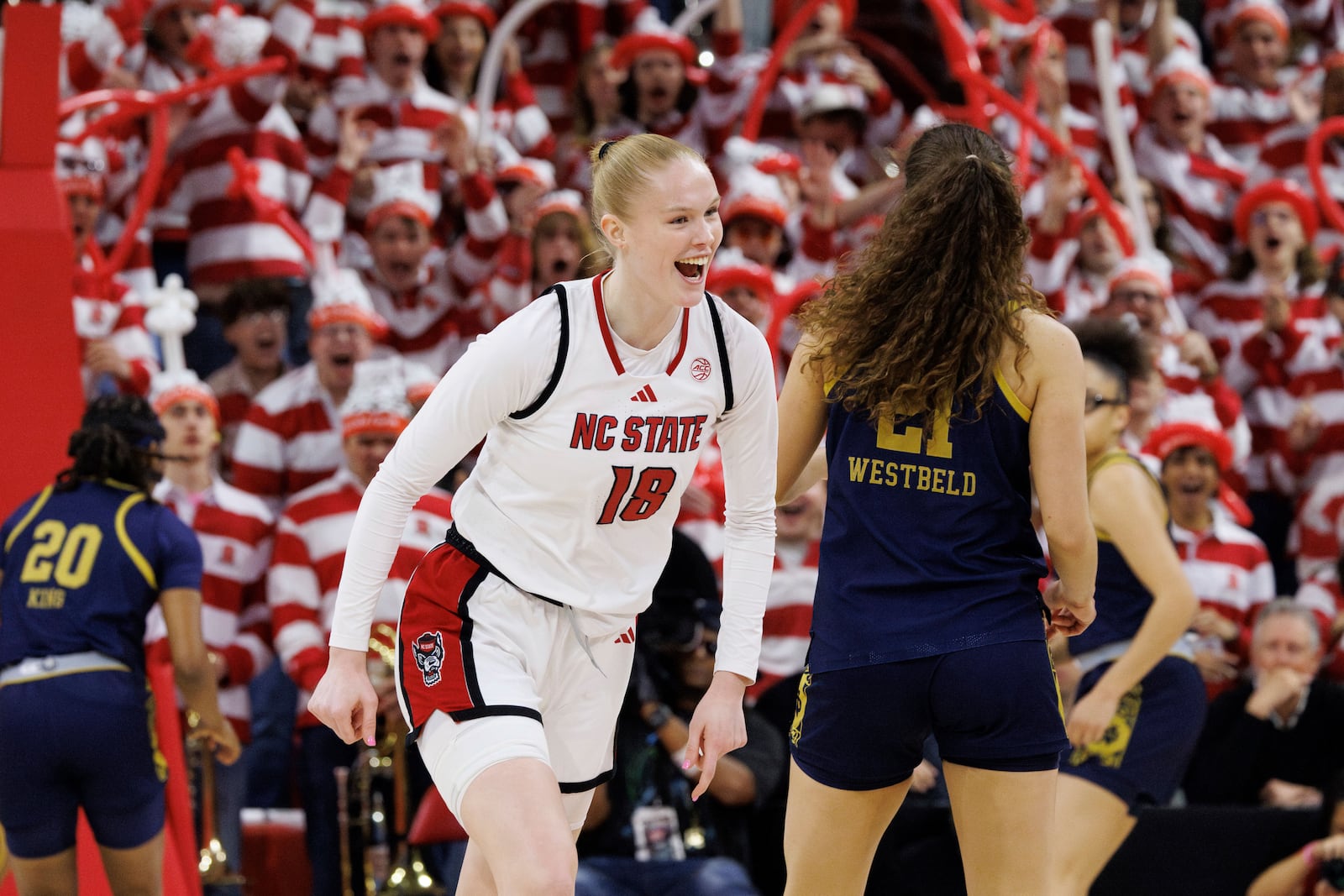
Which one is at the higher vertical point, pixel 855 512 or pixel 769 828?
pixel 855 512

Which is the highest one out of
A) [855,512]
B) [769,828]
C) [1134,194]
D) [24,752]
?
[1134,194]

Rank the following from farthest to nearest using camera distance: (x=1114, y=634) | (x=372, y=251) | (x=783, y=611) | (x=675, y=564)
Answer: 1. (x=372, y=251)
2. (x=783, y=611)
3. (x=675, y=564)
4. (x=1114, y=634)

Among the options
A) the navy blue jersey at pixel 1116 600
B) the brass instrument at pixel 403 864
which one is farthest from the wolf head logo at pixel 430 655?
the brass instrument at pixel 403 864

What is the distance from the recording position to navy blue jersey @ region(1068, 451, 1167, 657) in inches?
168

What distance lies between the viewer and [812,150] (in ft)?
27.2

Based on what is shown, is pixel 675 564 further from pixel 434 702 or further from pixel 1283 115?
pixel 1283 115

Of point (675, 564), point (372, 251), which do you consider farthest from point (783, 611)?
point (372, 251)

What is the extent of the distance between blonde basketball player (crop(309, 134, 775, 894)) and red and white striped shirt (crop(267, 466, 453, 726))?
275 cm

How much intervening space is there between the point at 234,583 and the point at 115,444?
150 centimetres

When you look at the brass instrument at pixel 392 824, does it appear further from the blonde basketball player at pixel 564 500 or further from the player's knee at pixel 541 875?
the player's knee at pixel 541 875

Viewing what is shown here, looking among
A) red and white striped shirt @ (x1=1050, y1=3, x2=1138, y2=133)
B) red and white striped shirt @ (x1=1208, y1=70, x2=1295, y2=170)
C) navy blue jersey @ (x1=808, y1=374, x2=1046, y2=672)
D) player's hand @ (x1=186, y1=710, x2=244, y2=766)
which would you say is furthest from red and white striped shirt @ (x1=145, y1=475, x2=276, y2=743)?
red and white striped shirt @ (x1=1208, y1=70, x2=1295, y2=170)

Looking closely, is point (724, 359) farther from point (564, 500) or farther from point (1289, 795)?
point (1289, 795)

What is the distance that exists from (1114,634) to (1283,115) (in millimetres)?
6530

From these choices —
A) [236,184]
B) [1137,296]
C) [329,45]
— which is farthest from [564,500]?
[329,45]
